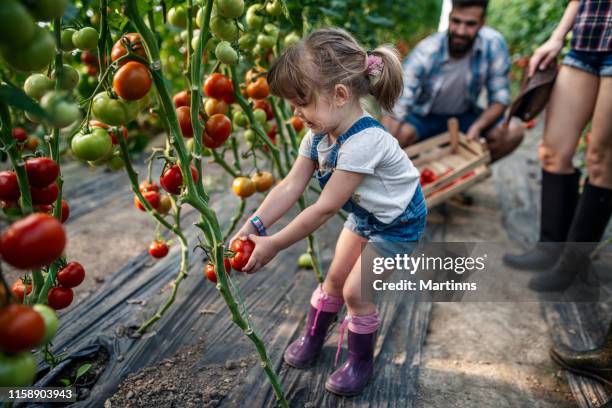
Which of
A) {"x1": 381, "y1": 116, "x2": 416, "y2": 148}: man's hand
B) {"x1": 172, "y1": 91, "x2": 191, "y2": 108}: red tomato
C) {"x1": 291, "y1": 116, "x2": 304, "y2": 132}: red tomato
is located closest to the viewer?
{"x1": 172, "y1": 91, "x2": 191, "y2": 108}: red tomato

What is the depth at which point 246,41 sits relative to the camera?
148 cm

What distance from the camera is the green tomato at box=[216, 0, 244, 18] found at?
3.54 ft

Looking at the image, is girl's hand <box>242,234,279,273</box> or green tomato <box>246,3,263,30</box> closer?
girl's hand <box>242,234,279,273</box>

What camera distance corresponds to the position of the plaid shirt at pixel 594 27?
1769 millimetres

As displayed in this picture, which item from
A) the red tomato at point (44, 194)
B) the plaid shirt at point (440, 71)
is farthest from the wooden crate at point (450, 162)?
the red tomato at point (44, 194)

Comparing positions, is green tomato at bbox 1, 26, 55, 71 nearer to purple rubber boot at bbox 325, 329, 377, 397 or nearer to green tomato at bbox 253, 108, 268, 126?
green tomato at bbox 253, 108, 268, 126

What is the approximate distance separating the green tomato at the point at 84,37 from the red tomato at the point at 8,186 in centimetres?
32

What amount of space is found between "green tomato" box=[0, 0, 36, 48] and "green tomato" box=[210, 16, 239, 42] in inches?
22.1

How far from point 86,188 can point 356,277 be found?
2.19 m

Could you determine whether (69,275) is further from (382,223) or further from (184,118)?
(382,223)

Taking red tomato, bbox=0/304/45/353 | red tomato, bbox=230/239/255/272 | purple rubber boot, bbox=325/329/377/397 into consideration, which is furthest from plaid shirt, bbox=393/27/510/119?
red tomato, bbox=0/304/45/353

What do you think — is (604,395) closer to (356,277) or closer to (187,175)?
(356,277)

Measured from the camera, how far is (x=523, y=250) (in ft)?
8.15

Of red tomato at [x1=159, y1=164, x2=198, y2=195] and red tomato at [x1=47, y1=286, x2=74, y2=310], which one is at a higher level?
red tomato at [x1=159, y1=164, x2=198, y2=195]
